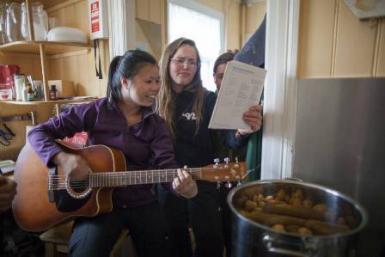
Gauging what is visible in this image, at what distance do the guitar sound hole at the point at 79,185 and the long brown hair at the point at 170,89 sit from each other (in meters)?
0.42

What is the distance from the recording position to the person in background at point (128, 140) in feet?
3.36

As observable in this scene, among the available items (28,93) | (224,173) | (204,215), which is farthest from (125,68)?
(28,93)

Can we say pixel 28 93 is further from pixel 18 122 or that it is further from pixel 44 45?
pixel 44 45

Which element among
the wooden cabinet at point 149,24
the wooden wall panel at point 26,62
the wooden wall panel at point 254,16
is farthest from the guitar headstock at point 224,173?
the wooden wall panel at point 254,16

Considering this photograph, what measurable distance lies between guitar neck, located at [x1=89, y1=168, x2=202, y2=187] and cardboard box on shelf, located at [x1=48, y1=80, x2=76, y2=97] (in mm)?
959

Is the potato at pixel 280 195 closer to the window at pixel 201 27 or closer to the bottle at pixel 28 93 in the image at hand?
the bottle at pixel 28 93

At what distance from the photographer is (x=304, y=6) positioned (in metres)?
0.84

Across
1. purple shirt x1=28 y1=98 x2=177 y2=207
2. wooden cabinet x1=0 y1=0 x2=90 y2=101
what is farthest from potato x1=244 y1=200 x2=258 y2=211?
wooden cabinet x1=0 y1=0 x2=90 y2=101

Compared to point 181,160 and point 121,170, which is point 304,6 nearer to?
point 181,160

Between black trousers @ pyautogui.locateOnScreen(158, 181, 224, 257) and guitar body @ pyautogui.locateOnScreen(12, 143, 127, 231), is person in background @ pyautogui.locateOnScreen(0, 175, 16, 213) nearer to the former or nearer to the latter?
guitar body @ pyautogui.locateOnScreen(12, 143, 127, 231)

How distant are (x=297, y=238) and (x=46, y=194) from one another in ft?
3.20

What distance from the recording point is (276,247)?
540mm

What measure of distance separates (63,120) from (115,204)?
0.42 meters

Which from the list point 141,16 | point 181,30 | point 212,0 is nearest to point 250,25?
point 212,0
